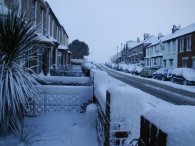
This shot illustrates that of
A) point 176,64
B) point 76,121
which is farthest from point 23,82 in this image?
point 176,64

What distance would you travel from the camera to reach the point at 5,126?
4.60 m

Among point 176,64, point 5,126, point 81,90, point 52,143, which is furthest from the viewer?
point 176,64

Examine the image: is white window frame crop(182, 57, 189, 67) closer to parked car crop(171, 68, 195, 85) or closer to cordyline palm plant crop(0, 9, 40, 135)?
parked car crop(171, 68, 195, 85)

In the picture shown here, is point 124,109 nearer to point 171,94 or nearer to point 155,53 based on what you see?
point 171,94

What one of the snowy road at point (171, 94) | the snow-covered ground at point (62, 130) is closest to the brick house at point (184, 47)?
Answer: the snowy road at point (171, 94)

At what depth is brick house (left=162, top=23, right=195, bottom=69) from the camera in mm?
28562

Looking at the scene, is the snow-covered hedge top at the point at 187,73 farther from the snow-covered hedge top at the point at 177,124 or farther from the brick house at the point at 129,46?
the brick house at the point at 129,46

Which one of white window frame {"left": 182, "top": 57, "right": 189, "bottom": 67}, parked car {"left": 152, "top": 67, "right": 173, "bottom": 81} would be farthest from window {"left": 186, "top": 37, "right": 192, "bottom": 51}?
parked car {"left": 152, "top": 67, "right": 173, "bottom": 81}

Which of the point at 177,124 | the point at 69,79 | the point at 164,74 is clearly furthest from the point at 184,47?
the point at 177,124

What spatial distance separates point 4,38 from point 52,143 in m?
2.34

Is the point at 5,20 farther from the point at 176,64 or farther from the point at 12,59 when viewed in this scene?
the point at 176,64

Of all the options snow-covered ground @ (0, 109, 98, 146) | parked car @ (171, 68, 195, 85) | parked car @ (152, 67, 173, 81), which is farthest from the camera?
parked car @ (152, 67, 173, 81)

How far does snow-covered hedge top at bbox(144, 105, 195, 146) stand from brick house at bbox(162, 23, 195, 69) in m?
28.6

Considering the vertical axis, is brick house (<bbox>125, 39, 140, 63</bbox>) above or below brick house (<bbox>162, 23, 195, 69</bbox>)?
above
